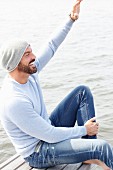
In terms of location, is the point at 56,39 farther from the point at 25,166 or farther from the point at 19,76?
the point at 25,166

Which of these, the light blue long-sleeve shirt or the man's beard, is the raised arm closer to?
the light blue long-sleeve shirt

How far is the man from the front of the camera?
142 inches

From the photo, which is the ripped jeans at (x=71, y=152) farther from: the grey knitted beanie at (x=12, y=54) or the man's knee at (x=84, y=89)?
the grey knitted beanie at (x=12, y=54)

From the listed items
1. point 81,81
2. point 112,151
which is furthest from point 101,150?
point 81,81

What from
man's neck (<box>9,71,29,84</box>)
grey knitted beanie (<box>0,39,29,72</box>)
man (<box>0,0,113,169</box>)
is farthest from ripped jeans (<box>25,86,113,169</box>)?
grey knitted beanie (<box>0,39,29,72</box>)

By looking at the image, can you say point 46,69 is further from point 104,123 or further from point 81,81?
point 104,123

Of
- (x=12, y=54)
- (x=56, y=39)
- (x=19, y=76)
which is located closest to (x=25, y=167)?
(x=19, y=76)

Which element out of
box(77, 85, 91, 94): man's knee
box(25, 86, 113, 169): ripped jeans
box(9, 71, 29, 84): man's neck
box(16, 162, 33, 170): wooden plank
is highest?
box(9, 71, 29, 84): man's neck

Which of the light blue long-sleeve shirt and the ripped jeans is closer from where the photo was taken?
the light blue long-sleeve shirt

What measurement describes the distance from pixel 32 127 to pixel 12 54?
0.62 metres

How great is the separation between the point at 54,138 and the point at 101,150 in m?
0.40

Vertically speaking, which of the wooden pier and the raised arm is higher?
the raised arm

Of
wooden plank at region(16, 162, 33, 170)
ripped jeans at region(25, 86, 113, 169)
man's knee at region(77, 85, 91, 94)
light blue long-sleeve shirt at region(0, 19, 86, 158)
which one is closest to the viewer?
light blue long-sleeve shirt at region(0, 19, 86, 158)

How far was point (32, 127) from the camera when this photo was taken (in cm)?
364
